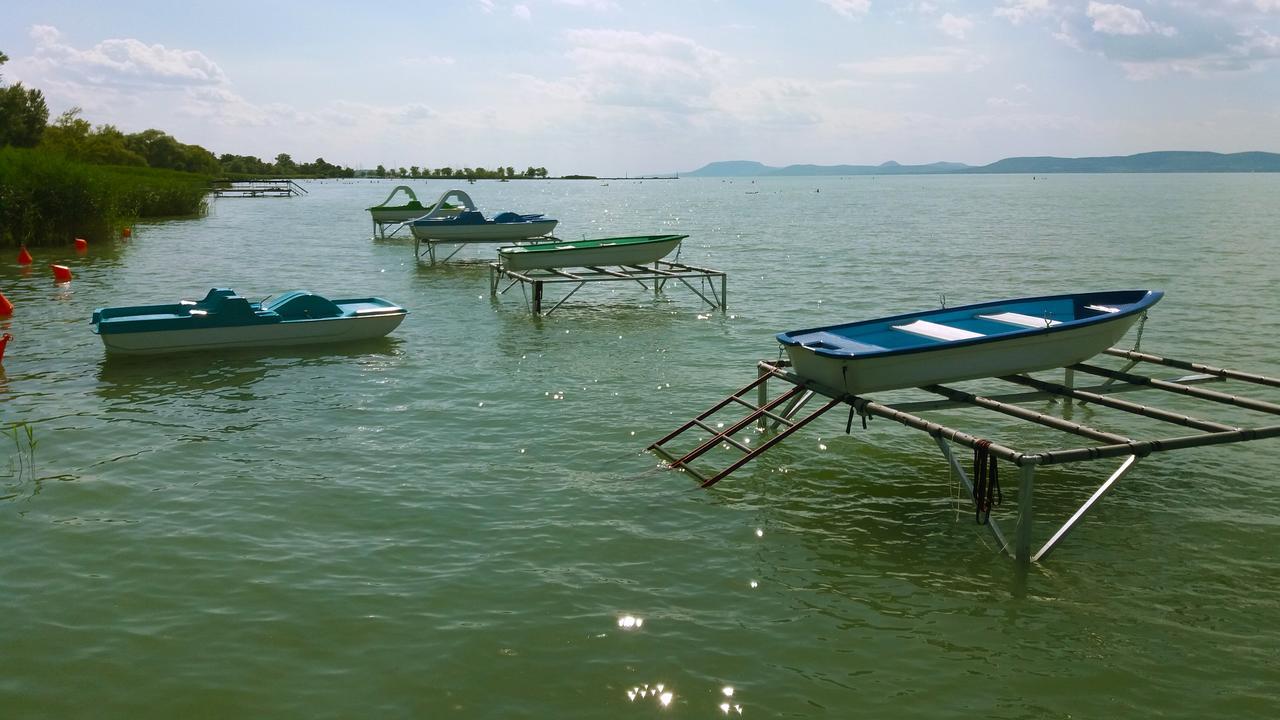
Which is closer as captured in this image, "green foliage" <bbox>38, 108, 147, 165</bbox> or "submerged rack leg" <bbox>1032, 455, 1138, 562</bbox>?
"submerged rack leg" <bbox>1032, 455, 1138, 562</bbox>

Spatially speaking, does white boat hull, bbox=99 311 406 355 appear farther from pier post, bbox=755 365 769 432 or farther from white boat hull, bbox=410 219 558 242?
white boat hull, bbox=410 219 558 242

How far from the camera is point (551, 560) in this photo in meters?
8.99

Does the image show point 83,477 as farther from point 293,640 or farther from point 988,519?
point 988,519

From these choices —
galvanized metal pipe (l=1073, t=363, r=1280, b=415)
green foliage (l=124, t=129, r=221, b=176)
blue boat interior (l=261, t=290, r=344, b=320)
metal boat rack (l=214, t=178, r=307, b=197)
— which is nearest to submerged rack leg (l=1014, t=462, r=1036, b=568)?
galvanized metal pipe (l=1073, t=363, r=1280, b=415)

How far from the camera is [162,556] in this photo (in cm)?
899

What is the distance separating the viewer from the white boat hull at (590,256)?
25094 mm

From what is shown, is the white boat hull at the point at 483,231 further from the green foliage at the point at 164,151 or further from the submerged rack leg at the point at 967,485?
the green foliage at the point at 164,151

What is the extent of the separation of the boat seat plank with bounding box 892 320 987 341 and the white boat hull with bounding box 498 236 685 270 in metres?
13.7

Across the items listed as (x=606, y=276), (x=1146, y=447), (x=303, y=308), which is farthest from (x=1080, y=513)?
(x=606, y=276)

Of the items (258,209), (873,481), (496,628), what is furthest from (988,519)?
(258,209)

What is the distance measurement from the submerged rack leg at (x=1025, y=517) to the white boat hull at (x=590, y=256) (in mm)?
17171

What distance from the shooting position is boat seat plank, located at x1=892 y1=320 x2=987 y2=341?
10.9 metres

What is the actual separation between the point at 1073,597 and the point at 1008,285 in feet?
81.1

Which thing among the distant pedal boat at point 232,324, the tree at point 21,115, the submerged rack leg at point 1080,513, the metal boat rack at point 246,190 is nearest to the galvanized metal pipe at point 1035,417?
the submerged rack leg at point 1080,513
